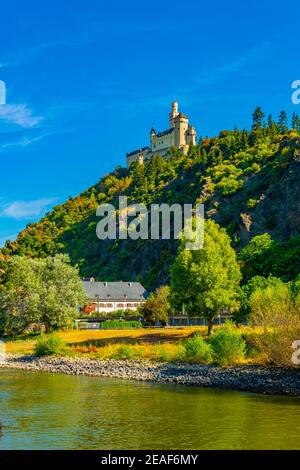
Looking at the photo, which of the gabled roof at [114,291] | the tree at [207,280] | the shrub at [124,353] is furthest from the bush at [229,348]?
the gabled roof at [114,291]

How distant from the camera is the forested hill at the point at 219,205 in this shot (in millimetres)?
103406

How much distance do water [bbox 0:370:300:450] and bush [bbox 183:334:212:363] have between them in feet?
24.0

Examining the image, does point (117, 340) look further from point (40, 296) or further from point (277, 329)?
point (277, 329)

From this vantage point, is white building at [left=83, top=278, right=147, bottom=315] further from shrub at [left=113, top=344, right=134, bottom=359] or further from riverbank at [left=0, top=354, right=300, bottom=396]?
shrub at [left=113, top=344, right=134, bottom=359]

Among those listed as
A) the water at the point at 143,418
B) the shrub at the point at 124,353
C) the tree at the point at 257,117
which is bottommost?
the water at the point at 143,418

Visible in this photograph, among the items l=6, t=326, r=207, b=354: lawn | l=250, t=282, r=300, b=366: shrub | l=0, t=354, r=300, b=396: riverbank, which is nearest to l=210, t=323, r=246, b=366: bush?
l=0, t=354, r=300, b=396: riverbank

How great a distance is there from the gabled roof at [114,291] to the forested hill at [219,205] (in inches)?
302

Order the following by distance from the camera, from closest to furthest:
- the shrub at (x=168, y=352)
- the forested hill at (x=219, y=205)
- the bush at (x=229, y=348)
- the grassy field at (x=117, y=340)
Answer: the bush at (x=229, y=348)
the shrub at (x=168, y=352)
the grassy field at (x=117, y=340)
the forested hill at (x=219, y=205)

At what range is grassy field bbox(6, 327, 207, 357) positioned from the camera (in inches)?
2265

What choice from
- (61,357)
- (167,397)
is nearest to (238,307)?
(61,357)

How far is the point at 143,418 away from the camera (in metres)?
28.6

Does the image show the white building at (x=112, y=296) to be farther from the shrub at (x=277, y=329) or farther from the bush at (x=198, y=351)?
the shrub at (x=277, y=329)

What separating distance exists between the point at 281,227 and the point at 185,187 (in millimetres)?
48689
